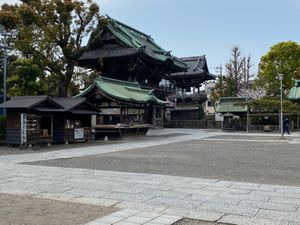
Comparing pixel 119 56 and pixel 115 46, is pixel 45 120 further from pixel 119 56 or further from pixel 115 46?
pixel 115 46

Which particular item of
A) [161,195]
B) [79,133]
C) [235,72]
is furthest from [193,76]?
[161,195]

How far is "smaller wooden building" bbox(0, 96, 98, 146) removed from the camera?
20875mm

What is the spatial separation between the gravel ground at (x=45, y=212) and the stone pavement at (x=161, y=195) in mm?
332

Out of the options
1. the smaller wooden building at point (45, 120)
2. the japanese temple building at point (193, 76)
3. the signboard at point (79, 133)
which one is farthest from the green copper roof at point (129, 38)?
the signboard at point (79, 133)

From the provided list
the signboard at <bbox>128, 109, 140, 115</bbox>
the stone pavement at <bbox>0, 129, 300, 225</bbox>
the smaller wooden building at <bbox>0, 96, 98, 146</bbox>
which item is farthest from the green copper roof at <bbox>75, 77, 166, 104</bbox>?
the stone pavement at <bbox>0, 129, 300, 225</bbox>

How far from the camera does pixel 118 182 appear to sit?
370 inches

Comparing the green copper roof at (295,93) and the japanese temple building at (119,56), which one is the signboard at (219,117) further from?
the japanese temple building at (119,56)

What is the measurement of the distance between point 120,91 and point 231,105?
1787 cm

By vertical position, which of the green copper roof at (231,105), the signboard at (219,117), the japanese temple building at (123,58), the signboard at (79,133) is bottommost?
the signboard at (79,133)

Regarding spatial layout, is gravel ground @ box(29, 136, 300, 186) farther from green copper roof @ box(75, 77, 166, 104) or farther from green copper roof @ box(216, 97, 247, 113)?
green copper roof @ box(216, 97, 247, 113)

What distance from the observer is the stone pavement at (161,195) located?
20.0 feet

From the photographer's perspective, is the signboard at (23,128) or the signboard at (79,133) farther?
the signboard at (79,133)

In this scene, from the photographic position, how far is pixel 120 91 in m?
30.3

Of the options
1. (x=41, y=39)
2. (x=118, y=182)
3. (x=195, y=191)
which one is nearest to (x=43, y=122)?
(x=41, y=39)
